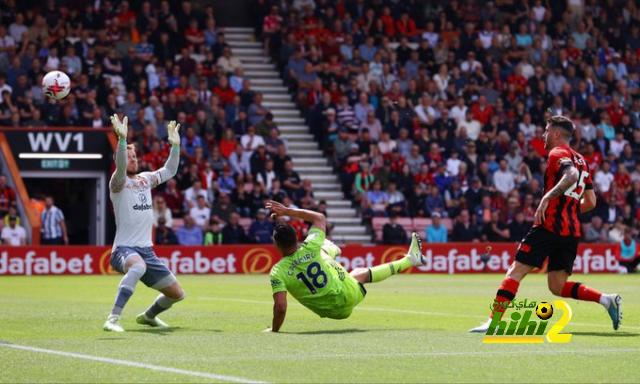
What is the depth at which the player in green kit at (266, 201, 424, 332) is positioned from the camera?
41.6 feet

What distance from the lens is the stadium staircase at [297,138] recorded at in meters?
32.2

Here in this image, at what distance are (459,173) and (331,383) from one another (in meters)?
25.2

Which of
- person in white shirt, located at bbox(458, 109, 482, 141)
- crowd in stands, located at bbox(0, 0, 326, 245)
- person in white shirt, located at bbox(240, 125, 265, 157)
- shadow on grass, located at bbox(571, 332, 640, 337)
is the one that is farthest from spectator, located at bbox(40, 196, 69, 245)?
shadow on grass, located at bbox(571, 332, 640, 337)

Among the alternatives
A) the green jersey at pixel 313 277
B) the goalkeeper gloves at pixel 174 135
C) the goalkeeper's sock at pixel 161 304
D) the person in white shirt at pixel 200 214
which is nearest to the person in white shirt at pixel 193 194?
the person in white shirt at pixel 200 214

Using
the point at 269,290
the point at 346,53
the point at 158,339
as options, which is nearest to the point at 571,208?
the point at 158,339

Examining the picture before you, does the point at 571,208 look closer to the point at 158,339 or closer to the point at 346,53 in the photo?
the point at 158,339

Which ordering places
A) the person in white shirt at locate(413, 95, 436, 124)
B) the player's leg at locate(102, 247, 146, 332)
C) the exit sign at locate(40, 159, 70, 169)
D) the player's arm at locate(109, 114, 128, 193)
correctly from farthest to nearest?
1. the person in white shirt at locate(413, 95, 436, 124)
2. the exit sign at locate(40, 159, 70, 169)
3. the player's leg at locate(102, 247, 146, 332)
4. the player's arm at locate(109, 114, 128, 193)

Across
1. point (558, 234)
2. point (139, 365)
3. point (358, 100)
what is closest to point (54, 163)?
point (358, 100)

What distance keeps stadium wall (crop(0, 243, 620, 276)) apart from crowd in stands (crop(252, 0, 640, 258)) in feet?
2.77

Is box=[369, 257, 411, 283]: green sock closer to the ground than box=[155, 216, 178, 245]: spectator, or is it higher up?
higher up

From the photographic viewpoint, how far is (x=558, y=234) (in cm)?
1200

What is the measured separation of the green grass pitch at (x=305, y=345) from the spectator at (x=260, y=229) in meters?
10.1

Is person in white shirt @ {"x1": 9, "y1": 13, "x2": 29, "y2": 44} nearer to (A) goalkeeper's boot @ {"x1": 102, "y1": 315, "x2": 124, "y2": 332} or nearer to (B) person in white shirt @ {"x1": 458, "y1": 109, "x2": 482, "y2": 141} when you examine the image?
(B) person in white shirt @ {"x1": 458, "y1": 109, "x2": 482, "y2": 141}

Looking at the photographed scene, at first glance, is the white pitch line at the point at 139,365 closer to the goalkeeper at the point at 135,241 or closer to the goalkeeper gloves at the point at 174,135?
the goalkeeper at the point at 135,241
